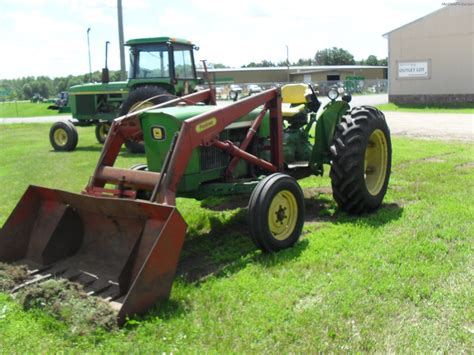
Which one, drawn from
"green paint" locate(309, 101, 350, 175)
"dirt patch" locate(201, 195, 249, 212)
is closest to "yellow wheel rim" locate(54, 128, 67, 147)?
"dirt patch" locate(201, 195, 249, 212)

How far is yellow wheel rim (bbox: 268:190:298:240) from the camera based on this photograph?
5125 millimetres

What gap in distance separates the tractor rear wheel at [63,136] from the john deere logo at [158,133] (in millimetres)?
10430

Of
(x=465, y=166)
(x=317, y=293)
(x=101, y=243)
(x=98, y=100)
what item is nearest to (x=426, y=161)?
(x=465, y=166)

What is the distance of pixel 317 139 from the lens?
263 inches

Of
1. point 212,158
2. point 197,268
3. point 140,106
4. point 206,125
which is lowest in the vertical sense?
point 197,268

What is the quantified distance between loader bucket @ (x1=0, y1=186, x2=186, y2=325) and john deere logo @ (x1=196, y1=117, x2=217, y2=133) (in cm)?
100

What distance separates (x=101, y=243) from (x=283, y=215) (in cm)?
171

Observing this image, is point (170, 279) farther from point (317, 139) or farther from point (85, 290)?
point (317, 139)

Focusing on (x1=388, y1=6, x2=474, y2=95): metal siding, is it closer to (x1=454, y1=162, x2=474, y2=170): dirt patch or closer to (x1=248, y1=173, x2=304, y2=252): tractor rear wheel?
(x1=454, y1=162, x2=474, y2=170): dirt patch

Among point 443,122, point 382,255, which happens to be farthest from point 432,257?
point 443,122

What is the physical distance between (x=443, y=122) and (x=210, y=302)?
17.3 m

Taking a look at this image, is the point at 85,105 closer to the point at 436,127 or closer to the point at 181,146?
the point at 436,127

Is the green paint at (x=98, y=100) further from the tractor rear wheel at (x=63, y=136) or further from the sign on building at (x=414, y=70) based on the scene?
the sign on building at (x=414, y=70)

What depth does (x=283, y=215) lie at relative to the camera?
5.25m
